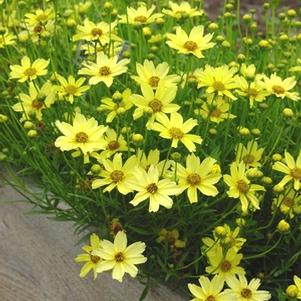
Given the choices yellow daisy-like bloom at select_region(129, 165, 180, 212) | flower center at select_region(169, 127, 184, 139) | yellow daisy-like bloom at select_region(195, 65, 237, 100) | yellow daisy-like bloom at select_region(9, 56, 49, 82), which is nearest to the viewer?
yellow daisy-like bloom at select_region(129, 165, 180, 212)

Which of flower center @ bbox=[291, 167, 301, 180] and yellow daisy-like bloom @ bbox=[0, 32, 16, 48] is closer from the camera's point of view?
flower center @ bbox=[291, 167, 301, 180]

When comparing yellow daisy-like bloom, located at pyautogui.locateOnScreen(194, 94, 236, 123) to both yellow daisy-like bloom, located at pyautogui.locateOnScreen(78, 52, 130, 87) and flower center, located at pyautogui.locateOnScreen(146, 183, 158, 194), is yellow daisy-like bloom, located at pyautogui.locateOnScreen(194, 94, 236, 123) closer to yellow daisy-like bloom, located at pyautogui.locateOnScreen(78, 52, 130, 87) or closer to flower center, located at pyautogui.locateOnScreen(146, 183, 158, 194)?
yellow daisy-like bloom, located at pyautogui.locateOnScreen(78, 52, 130, 87)

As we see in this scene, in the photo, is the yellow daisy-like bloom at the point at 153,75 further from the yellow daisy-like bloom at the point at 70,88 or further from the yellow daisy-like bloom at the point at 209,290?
the yellow daisy-like bloom at the point at 209,290

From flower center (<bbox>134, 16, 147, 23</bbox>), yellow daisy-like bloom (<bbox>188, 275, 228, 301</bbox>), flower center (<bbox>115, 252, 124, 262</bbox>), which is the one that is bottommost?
yellow daisy-like bloom (<bbox>188, 275, 228, 301</bbox>)

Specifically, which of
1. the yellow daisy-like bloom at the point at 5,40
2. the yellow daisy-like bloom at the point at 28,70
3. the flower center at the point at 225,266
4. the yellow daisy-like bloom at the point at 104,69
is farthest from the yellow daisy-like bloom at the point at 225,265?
the yellow daisy-like bloom at the point at 5,40

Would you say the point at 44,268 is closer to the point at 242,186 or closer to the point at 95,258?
the point at 95,258

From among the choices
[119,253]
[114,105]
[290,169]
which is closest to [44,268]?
[119,253]

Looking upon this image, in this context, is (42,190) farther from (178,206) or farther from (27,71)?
(178,206)

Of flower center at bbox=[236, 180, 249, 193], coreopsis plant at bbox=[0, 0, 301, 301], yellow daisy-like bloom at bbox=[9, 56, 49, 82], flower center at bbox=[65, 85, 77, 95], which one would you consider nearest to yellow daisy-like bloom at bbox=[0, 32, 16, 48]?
coreopsis plant at bbox=[0, 0, 301, 301]
